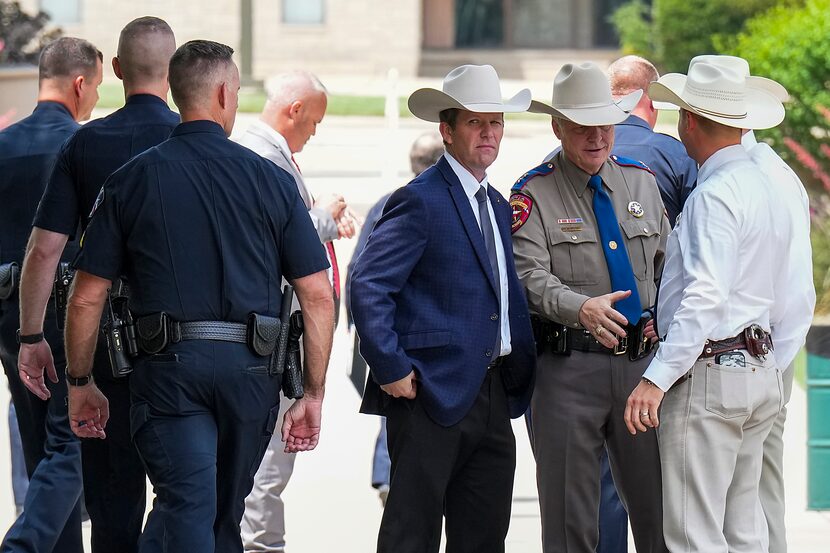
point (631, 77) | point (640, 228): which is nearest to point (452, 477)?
point (640, 228)

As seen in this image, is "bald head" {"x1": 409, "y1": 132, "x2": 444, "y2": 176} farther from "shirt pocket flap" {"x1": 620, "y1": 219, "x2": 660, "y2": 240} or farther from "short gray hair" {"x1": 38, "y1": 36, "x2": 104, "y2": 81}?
"shirt pocket flap" {"x1": 620, "y1": 219, "x2": 660, "y2": 240}

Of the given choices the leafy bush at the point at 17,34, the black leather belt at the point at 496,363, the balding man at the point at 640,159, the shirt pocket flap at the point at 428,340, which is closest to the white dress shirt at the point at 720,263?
the black leather belt at the point at 496,363

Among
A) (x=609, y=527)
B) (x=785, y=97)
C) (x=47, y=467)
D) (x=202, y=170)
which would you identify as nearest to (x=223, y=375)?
(x=202, y=170)

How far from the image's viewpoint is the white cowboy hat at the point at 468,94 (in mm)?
→ 4465

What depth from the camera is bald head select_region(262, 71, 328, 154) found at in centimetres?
584

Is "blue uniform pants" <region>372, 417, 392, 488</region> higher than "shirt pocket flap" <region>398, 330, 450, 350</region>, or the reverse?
"shirt pocket flap" <region>398, 330, 450, 350</region>

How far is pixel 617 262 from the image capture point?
4.59m

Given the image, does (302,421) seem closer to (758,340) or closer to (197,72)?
(197,72)

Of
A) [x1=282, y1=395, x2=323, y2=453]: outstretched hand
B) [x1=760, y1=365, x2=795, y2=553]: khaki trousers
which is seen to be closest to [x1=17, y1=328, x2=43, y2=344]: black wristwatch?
[x1=282, y1=395, x2=323, y2=453]: outstretched hand

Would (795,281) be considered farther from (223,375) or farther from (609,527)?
(223,375)

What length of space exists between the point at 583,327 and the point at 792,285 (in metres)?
0.67

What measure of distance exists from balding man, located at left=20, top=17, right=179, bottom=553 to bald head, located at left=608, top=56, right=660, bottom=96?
186 centimetres

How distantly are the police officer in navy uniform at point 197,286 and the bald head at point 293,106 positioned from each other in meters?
1.55

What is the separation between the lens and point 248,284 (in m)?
4.17
